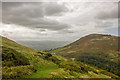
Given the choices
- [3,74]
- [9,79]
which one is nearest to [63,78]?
[9,79]

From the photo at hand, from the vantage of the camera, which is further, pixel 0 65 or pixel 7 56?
pixel 7 56

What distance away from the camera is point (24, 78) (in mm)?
11969

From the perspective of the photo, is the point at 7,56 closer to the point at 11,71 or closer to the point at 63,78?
the point at 11,71

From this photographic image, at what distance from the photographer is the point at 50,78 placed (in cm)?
1351

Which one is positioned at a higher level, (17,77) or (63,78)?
(17,77)

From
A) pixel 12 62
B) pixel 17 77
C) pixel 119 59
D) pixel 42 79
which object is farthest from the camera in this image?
pixel 119 59

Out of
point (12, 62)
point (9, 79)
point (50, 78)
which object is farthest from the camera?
point (12, 62)

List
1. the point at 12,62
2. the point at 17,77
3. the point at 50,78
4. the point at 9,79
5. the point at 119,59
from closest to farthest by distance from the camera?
1. the point at 9,79
2. the point at 17,77
3. the point at 50,78
4. the point at 12,62
5. the point at 119,59

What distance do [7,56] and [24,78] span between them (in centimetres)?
667

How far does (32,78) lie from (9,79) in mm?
3128

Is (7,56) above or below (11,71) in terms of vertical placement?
above

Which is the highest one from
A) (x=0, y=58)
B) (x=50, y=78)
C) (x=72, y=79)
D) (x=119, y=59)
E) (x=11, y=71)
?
(x=0, y=58)

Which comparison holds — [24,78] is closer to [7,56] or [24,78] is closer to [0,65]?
[0,65]

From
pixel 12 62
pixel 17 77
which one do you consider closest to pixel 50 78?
pixel 17 77
